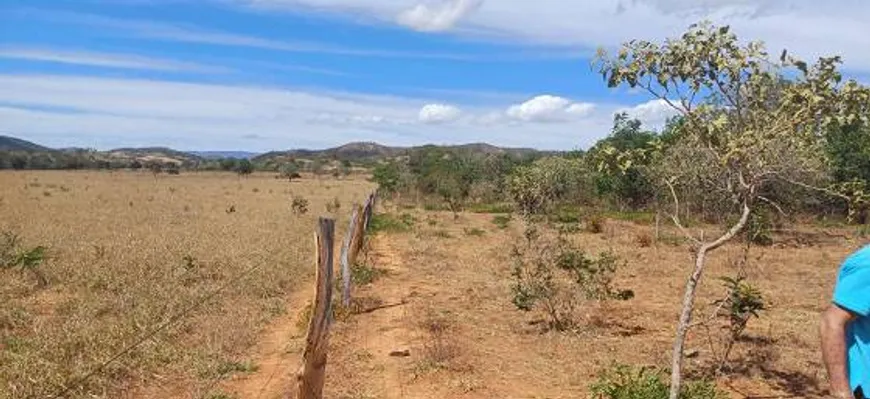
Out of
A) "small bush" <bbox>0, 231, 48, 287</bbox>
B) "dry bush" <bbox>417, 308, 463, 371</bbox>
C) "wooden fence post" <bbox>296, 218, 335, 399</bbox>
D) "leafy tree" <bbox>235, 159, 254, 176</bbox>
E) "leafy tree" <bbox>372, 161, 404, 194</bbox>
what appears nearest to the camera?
"wooden fence post" <bbox>296, 218, 335, 399</bbox>

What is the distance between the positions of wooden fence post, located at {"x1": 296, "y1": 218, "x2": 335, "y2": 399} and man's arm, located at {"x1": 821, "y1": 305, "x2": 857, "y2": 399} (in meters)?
3.22

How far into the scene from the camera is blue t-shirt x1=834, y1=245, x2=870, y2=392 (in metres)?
3.03

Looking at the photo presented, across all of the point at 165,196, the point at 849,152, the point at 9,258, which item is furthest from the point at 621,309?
the point at 165,196

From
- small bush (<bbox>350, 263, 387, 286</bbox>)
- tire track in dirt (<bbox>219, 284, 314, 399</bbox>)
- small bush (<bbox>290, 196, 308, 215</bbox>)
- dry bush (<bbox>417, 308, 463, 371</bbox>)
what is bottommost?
tire track in dirt (<bbox>219, 284, 314, 399</bbox>)

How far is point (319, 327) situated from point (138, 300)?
6.02 meters

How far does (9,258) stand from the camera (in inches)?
514

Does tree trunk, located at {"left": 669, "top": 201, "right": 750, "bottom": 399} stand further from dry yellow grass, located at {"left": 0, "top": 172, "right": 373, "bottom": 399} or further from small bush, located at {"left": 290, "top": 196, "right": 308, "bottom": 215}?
small bush, located at {"left": 290, "top": 196, "right": 308, "bottom": 215}

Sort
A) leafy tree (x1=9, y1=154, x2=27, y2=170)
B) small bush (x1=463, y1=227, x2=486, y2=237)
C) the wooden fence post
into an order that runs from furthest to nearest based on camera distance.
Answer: leafy tree (x1=9, y1=154, x2=27, y2=170)
small bush (x1=463, y1=227, x2=486, y2=237)
the wooden fence post

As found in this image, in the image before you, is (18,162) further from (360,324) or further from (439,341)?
(439,341)

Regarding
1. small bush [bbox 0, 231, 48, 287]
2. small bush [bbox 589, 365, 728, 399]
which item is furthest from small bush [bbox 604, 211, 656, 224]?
small bush [bbox 589, 365, 728, 399]

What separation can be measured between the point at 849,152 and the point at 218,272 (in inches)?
1040

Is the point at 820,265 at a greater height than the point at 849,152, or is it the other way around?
the point at 849,152

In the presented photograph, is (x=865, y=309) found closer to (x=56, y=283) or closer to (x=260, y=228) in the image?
(x=56, y=283)

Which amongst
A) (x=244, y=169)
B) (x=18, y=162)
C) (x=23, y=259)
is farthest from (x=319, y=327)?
(x=18, y=162)
